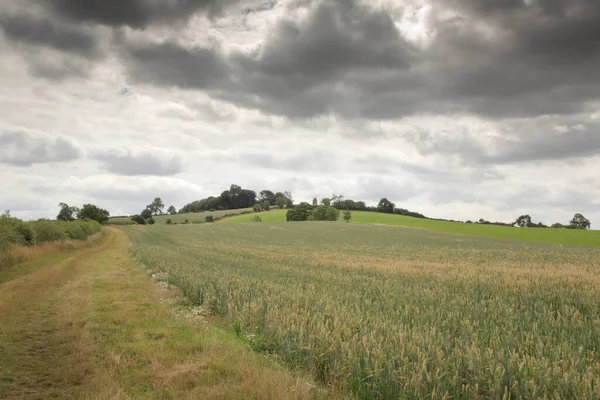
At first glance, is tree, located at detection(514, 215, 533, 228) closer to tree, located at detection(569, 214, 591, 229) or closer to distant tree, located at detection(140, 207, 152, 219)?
tree, located at detection(569, 214, 591, 229)

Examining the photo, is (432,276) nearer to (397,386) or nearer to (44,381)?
(397,386)

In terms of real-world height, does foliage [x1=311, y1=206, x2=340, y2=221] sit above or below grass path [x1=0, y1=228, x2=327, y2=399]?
above

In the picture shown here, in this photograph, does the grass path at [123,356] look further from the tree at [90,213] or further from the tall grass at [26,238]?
the tree at [90,213]

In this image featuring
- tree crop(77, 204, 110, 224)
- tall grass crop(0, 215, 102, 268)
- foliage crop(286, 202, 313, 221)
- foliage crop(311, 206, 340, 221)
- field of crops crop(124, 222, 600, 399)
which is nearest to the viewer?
field of crops crop(124, 222, 600, 399)

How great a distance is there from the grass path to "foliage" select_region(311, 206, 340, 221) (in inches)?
5028

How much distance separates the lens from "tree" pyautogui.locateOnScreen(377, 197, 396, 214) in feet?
564

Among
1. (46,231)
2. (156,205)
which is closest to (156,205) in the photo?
(156,205)

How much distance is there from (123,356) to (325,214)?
135211 mm

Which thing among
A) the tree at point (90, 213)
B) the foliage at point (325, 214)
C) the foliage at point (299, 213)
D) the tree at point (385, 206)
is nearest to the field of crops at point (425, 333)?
the tree at point (90, 213)

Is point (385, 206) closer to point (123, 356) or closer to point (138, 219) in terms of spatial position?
point (138, 219)

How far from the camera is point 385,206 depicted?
174 meters

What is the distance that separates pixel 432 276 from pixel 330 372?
1496 cm

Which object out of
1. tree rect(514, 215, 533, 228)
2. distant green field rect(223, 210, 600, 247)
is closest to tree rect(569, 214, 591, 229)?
tree rect(514, 215, 533, 228)

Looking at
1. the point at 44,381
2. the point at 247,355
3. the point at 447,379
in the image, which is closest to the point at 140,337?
the point at 44,381
